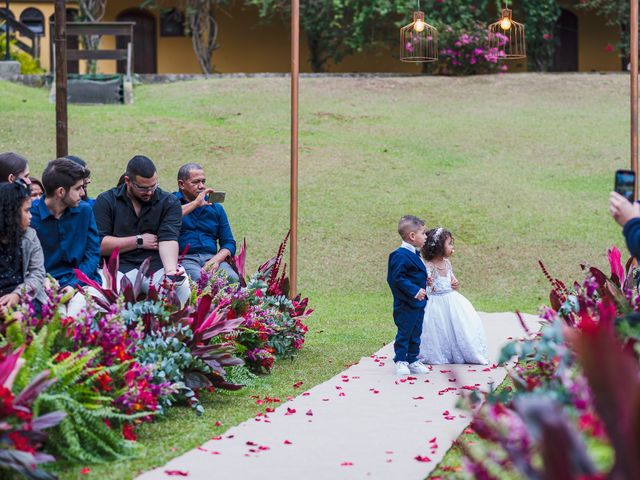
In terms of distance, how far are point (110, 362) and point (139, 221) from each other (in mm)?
2379

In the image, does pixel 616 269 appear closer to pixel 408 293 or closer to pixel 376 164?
pixel 408 293

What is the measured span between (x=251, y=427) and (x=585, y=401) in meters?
3.39

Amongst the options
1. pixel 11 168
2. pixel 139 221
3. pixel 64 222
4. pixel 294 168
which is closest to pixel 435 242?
pixel 294 168

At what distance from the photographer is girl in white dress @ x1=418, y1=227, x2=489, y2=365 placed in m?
9.62

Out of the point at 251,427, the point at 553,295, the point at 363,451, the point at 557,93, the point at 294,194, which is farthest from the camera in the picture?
the point at 557,93

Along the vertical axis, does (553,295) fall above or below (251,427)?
above

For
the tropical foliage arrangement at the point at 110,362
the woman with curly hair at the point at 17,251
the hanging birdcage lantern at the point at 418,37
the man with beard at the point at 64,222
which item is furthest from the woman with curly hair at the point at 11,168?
the hanging birdcage lantern at the point at 418,37

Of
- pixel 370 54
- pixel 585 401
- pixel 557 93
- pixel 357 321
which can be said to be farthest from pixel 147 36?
pixel 585 401

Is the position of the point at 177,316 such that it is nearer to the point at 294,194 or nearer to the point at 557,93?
the point at 294,194

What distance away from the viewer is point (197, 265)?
9.58m

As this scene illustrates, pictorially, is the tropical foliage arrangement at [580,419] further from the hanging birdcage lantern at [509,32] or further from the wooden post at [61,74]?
the hanging birdcage lantern at [509,32]

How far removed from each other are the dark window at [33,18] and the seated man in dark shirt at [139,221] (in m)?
26.6

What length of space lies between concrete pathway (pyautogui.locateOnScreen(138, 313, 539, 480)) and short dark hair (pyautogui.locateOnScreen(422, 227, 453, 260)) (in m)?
1.25

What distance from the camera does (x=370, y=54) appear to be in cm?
3203
